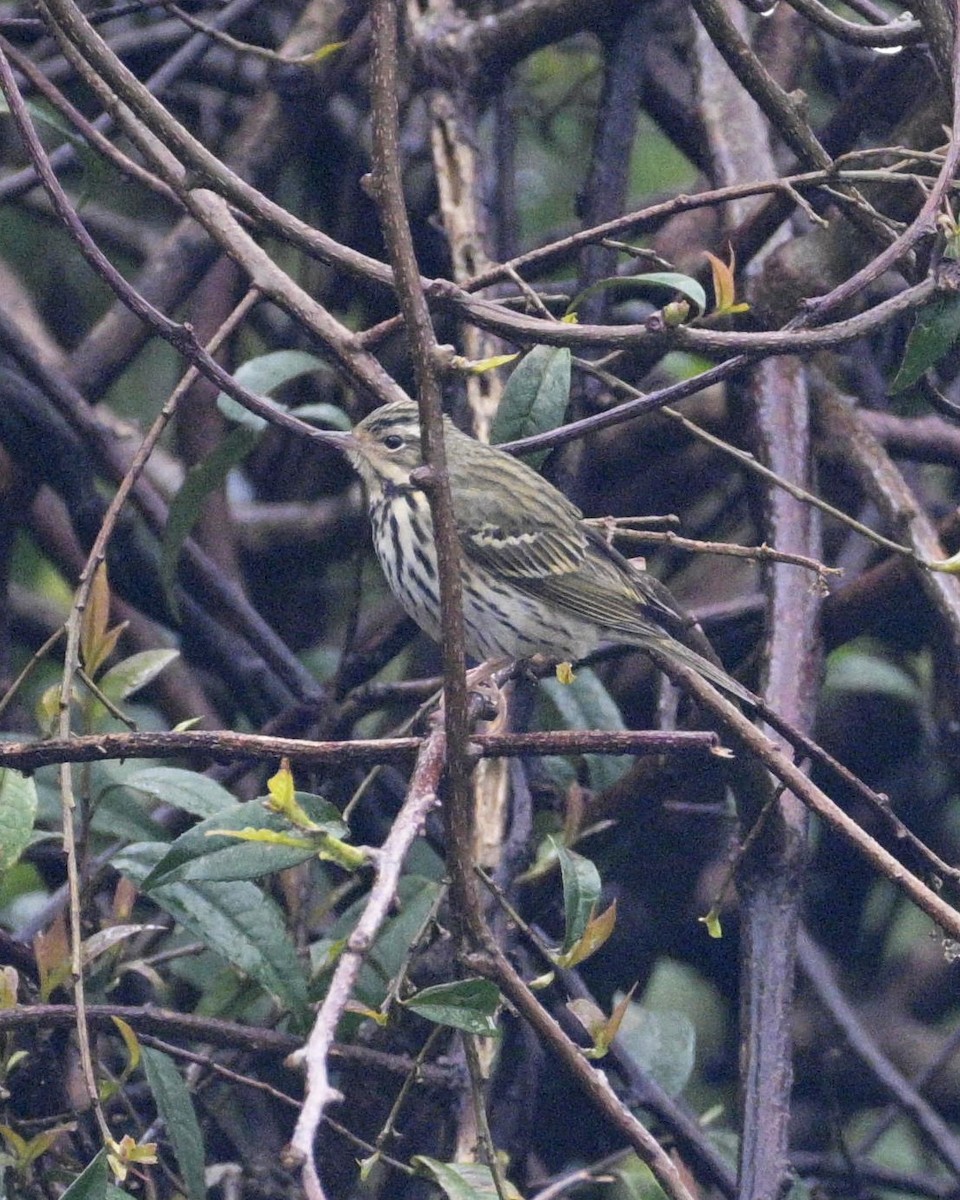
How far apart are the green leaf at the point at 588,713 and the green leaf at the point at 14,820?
4.45ft

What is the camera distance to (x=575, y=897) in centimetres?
242

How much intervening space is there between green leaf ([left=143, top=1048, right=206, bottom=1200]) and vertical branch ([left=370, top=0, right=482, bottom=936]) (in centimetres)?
77

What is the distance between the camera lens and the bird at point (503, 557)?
343 cm

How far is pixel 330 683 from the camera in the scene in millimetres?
3527

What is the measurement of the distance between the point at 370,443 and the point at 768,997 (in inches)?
59.3

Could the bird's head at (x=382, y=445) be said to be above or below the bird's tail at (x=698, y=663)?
above

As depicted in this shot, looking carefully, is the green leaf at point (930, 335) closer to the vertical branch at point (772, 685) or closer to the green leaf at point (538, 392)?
the vertical branch at point (772, 685)

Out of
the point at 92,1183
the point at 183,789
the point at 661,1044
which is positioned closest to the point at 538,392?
the point at 183,789

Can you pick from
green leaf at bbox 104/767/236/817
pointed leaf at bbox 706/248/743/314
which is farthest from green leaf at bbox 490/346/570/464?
green leaf at bbox 104/767/236/817

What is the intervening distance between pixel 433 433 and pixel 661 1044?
6.56 ft

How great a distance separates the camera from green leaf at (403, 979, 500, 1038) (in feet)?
6.88

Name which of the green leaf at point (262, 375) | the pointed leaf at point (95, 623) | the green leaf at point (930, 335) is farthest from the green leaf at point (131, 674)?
the green leaf at point (930, 335)

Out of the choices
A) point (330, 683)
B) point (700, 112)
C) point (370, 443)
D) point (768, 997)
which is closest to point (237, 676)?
point (330, 683)

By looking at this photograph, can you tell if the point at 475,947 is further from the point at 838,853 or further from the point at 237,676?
the point at 838,853
